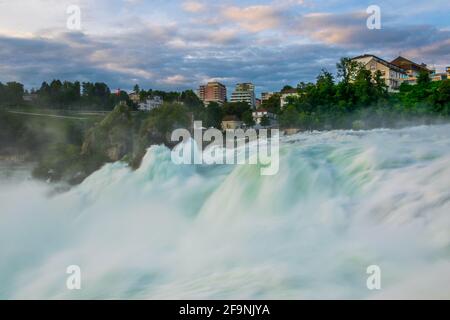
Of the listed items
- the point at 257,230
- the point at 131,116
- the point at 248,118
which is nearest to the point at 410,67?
the point at 248,118

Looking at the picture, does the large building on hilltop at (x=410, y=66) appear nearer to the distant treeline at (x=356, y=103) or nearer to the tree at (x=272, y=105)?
the distant treeline at (x=356, y=103)

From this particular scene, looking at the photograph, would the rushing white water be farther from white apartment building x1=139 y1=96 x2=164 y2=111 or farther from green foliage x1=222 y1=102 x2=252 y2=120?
green foliage x1=222 y1=102 x2=252 y2=120

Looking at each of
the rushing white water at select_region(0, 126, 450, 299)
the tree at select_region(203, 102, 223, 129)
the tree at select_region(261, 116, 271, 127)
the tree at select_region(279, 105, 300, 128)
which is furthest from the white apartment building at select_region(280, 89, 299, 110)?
the rushing white water at select_region(0, 126, 450, 299)

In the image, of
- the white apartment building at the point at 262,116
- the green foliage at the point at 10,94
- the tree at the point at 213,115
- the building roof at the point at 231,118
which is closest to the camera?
the tree at the point at 213,115

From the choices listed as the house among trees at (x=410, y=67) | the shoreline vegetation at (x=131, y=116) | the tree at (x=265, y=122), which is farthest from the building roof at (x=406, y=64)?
the tree at (x=265, y=122)
